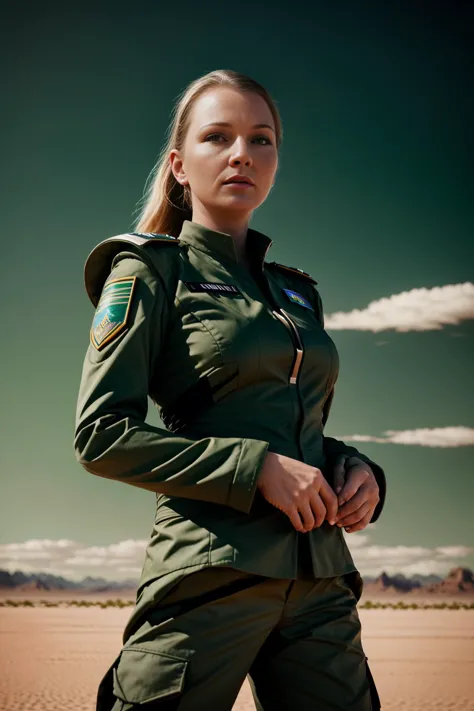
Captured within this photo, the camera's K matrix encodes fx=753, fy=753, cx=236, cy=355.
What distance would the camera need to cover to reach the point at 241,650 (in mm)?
1901

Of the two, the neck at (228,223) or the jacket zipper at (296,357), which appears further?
the neck at (228,223)

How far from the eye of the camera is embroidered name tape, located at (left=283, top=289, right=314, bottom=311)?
2.53 metres

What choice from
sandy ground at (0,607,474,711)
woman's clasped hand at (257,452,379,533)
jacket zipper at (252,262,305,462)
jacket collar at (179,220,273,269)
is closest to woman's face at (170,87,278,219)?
jacket collar at (179,220,273,269)

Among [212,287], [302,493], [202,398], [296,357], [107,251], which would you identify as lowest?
[302,493]

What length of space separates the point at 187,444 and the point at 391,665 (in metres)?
17.0

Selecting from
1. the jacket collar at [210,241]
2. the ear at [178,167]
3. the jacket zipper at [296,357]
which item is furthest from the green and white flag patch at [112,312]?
the ear at [178,167]

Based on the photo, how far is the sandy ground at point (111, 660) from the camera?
13.4 meters

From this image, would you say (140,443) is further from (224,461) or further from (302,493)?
(302,493)

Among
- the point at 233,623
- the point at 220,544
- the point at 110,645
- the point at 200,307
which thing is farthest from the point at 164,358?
the point at 110,645

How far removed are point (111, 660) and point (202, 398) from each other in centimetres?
1655

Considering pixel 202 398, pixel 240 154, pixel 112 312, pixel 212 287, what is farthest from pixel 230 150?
pixel 202 398

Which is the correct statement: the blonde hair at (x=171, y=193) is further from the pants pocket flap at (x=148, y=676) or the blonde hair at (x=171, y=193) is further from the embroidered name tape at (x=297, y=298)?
the pants pocket flap at (x=148, y=676)

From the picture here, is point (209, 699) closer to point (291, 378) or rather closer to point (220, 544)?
point (220, 544)

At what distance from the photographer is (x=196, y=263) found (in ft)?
7.50
